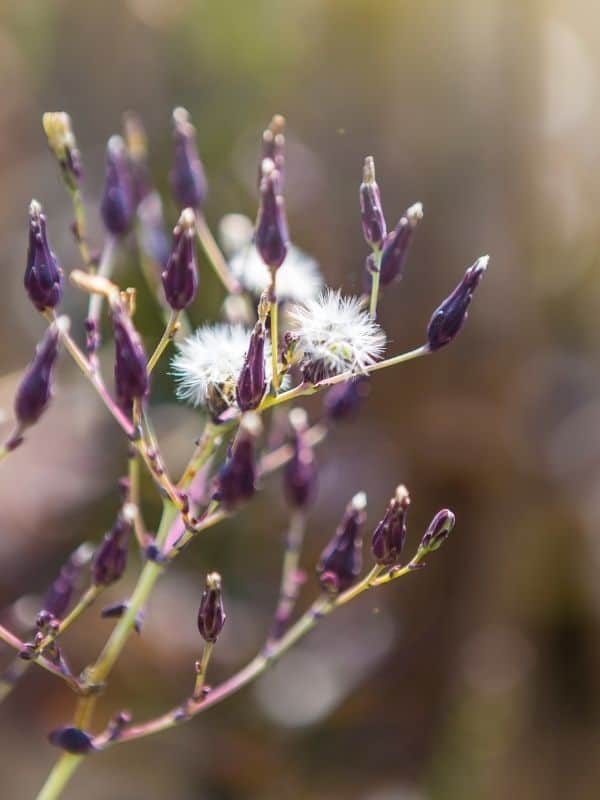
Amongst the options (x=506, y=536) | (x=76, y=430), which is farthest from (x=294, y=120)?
(x=506, y=536)

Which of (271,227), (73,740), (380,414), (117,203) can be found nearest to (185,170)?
(117,203)

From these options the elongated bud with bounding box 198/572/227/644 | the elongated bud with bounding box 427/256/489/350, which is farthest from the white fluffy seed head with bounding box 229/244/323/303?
the elongated bud with bounding box 198/572/227/644

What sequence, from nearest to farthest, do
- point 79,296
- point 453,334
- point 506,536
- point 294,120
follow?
point 453,334, point 79,296, point 506,536, point 294,120

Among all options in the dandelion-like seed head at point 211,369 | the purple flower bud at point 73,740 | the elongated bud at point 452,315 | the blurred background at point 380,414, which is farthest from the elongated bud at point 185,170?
the blurred background at point 380,414

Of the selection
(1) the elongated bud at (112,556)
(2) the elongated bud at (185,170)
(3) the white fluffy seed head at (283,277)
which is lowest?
(1) the elongated bud at (112,556)

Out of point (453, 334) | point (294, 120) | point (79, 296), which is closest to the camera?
point (453, 334)

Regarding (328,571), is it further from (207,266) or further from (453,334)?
(207,266)

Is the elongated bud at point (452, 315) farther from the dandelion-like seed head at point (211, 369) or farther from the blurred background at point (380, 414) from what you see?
A: the blurred background at point (380, 414)
